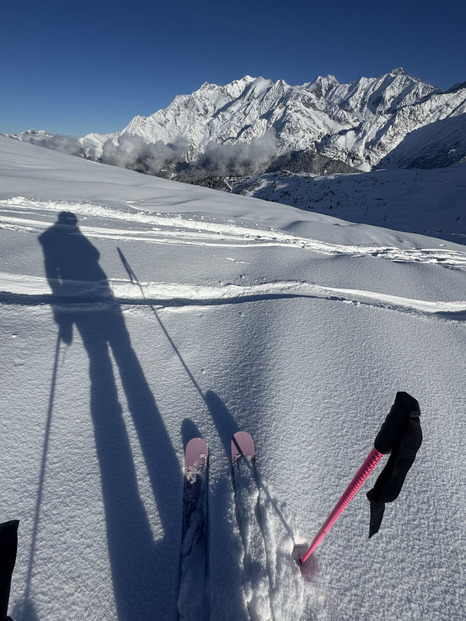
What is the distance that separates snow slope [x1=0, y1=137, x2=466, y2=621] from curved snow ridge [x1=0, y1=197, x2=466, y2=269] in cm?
134

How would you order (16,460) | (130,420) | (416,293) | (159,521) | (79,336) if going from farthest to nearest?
(416,293)
(79,336)
(130,420)
(16,460)
(159,521)

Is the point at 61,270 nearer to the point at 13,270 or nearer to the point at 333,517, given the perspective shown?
the point at 13,270

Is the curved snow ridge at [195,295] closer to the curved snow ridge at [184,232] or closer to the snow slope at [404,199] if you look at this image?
the curved snow ridge at [184,232]

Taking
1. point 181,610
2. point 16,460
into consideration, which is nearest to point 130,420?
point 16,460

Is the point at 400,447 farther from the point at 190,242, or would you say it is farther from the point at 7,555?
the point at 190,242

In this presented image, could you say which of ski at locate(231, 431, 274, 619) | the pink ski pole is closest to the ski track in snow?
ski at locate(231, 431, 274, 619)

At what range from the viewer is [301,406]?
2404 millimetres

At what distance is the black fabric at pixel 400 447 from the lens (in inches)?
37.5

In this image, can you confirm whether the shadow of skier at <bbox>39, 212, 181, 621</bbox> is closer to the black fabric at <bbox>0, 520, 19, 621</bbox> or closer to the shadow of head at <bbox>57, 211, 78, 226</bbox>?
the black fabric at <bbox>0, 520, 19, 621</bbox>

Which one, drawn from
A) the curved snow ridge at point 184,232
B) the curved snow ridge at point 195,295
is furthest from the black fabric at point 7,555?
the curved snow ridge at point 184,232

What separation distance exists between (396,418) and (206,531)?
4.65 feet

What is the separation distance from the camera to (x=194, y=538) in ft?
5.52

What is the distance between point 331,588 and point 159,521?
3.38 feet

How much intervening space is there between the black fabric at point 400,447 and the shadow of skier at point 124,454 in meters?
1.27
